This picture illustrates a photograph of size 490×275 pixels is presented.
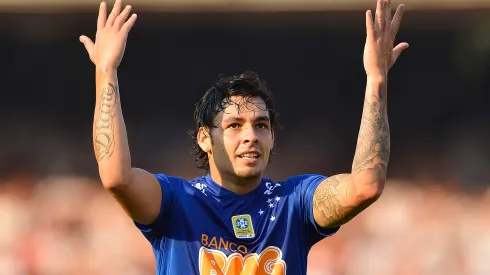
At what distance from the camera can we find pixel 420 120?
9719mm

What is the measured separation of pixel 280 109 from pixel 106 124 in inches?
236

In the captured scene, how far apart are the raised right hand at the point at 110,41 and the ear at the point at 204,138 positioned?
76 centimetres

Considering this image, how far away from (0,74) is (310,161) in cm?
370

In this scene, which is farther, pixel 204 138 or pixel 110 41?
pixel 204 138

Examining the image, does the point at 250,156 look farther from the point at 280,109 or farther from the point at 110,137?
the point at 280,109

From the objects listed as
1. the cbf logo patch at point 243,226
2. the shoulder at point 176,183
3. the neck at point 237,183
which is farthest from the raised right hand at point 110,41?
the cbf logo patch at point 243,226

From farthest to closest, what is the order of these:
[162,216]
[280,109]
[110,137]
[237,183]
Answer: [280,109]
[237,183]
[162,216]
[110,137]

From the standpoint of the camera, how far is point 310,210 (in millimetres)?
4340

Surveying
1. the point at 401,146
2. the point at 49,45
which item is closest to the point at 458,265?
the point at 401,146

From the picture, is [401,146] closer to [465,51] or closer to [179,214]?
[465,51]

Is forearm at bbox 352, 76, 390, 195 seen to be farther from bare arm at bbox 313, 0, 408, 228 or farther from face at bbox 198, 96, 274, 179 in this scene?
face at bbox 198, 96, 274, 179

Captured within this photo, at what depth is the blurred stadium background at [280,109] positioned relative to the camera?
9203 millimetres

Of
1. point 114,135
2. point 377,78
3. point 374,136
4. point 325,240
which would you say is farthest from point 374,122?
point 325,240

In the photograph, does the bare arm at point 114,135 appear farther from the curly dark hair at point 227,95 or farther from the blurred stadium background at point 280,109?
the blurred stadium background at point 280,109
